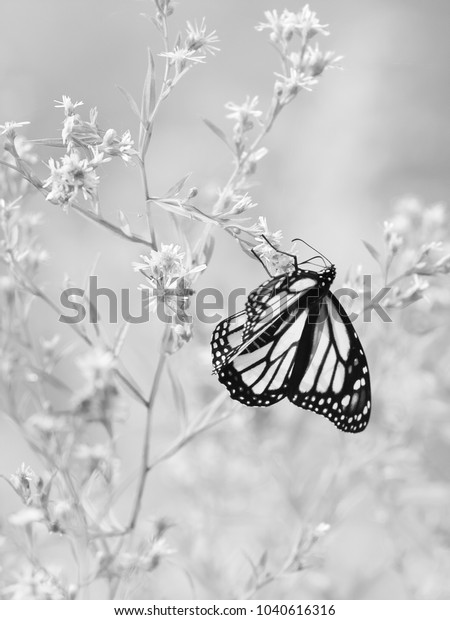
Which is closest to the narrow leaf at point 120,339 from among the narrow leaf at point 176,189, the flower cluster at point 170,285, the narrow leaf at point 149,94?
the flower cluster at point 170,285

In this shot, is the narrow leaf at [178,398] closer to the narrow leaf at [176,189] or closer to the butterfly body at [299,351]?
the butterfly body at [299,351]

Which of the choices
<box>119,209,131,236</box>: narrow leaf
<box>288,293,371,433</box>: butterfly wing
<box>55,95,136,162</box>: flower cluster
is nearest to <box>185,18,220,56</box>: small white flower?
<box>55,95,136,162</box>: flower cluster

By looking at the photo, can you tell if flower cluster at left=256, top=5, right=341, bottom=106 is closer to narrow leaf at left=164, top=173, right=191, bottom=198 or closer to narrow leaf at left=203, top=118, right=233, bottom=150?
narrow leaf at left=203, top=118, right=233, bottom=150

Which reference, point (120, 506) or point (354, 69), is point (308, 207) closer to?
point (354, 69)

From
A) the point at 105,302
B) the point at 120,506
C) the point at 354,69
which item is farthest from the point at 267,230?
the point at 354,69

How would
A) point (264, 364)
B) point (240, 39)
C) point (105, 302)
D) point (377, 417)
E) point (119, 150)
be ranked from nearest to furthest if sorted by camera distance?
point (119, 150) → point (264, 364) → point (377, 417) → point (105, 302) → point (240, 39)
